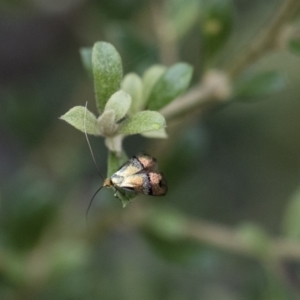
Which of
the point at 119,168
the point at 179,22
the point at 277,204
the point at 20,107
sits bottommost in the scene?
the point at 277,204

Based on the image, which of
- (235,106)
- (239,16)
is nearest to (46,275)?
(235,106)

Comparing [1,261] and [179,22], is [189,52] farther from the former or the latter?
[1,261]

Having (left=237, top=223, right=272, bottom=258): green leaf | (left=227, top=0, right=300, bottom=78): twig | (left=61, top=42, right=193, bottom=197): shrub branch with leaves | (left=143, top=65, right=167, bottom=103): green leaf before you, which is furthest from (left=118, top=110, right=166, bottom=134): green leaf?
(left=237, top=223, right=272, bottom=258): green leaf

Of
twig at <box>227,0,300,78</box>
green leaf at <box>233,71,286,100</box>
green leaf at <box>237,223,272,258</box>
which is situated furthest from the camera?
green leaf at <box>237,223,272,258</box>

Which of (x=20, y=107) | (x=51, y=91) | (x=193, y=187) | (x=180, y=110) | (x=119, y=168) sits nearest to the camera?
(x=119, y=168)

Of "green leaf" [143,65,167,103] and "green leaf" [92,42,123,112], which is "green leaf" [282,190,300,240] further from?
"green leaf" [92,42,123,112]

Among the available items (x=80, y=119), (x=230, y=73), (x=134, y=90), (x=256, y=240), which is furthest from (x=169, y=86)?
(x=256, y=240)

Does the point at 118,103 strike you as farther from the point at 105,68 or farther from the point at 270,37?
the point at 270,37
